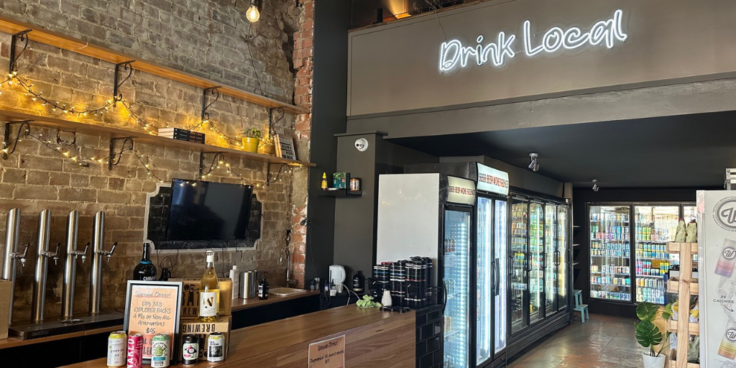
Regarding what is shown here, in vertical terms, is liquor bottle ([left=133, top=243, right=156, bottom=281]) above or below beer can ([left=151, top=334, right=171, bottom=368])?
above

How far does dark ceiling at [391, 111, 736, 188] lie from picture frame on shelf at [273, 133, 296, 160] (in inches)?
46.1

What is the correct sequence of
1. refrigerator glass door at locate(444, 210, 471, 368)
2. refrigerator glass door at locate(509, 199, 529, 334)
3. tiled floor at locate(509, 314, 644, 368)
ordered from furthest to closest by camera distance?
refrigerator glass door at locate(509, 199, 529, 334) → tiled floor at locate(509, 314, 644, 368) → refrigerator glass door at locate(444, 210, 471, 368)

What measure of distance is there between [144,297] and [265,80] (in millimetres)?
3706

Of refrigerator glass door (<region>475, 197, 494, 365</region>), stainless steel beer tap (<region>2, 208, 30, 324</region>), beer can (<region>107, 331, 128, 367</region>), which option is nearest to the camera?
beer can (<region>107, 331, 128, 367</region>)

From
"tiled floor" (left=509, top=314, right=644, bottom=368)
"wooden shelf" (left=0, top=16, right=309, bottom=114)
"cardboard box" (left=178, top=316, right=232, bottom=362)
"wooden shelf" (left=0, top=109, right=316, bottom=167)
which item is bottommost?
"tiled floor" (left=509, top=314, right=644, bottom=368)

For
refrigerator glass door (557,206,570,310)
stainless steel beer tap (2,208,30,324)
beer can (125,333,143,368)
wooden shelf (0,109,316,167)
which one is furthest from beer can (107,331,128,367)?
refrigerator glass door (557,206,570,310)

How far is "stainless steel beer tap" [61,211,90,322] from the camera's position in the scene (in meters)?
3.57

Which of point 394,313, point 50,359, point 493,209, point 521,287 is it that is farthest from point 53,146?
point 521,287

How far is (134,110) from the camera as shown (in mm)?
4277

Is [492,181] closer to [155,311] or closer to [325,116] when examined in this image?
[325,116]

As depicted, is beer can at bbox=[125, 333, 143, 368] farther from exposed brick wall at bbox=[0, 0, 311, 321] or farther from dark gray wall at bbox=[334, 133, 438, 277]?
dark gray wall at bbox=[334, 133, 438, 277]

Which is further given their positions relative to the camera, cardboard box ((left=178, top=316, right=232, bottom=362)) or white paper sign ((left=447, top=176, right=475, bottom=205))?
white paper sign ((left=447, top=176, right=475, bottom=205))

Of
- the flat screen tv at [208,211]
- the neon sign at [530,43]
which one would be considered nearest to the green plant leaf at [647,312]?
the neon sign at [530,43]

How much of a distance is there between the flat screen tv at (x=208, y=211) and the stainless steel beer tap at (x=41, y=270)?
3.33ft
